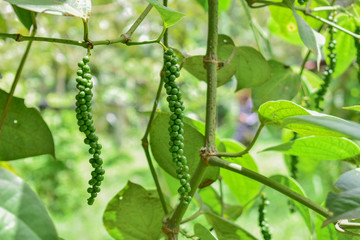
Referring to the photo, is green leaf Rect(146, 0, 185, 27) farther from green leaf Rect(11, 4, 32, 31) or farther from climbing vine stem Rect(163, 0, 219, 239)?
green leaf Rect(11, 4, 32, 31)

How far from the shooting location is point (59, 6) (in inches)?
12.8

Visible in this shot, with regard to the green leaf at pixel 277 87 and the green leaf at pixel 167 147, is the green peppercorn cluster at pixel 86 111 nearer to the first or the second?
the green leaf at pixel 167 147

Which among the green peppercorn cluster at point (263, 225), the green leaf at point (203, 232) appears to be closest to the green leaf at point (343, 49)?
the green peppercorn cluster at point (263, 225)

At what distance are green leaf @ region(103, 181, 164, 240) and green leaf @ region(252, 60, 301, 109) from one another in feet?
0.64

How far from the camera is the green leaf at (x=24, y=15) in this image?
0.51 m

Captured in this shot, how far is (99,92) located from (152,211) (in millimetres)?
2138

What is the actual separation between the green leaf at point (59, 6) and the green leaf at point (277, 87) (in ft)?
0.99

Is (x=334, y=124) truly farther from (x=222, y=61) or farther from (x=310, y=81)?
(x=310, y=81)

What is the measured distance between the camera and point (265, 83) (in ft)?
1.90

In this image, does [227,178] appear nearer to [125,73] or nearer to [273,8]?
[273,8]

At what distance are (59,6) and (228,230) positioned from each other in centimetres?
28

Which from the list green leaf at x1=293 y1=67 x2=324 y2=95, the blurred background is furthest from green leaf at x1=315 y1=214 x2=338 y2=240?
the blurred background

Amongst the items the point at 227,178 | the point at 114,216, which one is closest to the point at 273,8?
the point at 227,178

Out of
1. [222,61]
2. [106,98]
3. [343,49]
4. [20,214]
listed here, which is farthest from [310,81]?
[106,98]
